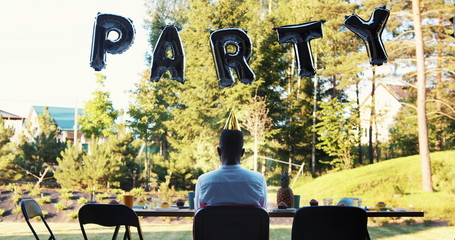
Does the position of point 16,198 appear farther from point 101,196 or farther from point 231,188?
point 231,188

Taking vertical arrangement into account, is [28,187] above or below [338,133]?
below

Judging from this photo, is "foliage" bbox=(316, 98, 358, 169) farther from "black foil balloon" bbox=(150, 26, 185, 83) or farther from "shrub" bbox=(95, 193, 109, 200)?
"black foil balloon" bbox=(150, 26, 185, 83)

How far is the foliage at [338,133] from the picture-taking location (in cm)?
1312

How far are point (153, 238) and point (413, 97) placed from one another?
11340 mm

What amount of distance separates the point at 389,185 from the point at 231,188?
31.5 feet

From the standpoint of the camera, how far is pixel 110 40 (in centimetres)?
447

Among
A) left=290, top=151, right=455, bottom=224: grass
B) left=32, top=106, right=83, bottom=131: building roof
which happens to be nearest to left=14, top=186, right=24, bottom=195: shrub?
left=290, top=151, right=455, bottom=224: grass

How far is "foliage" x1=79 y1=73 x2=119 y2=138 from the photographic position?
43.3 ft

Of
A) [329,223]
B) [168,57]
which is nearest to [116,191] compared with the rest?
[168,57]

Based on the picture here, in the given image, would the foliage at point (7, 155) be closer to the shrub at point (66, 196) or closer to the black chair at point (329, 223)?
the shrub at point (66, 196)

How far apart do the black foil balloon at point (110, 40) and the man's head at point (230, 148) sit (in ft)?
8.22

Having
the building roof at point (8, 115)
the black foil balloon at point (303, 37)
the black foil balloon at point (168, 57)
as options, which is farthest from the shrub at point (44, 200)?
the building roof at point (8, 115)

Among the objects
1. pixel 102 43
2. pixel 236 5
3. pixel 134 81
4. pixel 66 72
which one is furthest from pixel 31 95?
pixel 102 43

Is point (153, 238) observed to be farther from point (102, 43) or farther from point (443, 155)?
point (443, 155)
